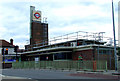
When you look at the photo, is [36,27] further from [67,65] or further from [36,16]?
[67,65]

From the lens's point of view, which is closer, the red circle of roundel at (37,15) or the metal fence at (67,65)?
the metal fence at (67,65)

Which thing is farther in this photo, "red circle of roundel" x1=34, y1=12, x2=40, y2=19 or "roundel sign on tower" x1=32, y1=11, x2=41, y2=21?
"red circle of roundel" x1=34, y1=12, x2=40, y2=19

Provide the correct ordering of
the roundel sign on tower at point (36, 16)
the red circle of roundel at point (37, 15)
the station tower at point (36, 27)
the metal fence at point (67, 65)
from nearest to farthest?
the metal fence at point (67, 65) → the station tower at point (36, 27) → the roundel sign on tower at point (36, 16) → the red circle of roundel at point (37, 15)

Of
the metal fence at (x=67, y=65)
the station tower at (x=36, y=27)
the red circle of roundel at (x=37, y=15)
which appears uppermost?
the red circle of roundel at (x=37, y=15)

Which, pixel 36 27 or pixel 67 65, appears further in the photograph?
pixel 36 27

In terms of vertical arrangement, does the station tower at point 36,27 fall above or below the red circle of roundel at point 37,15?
below

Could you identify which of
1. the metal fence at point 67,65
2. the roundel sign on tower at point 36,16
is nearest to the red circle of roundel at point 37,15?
the roundel sign on tower at point 36,16

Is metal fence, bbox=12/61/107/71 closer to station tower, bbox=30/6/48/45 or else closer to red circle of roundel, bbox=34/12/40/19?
station tower, bbox=30/6/48/45

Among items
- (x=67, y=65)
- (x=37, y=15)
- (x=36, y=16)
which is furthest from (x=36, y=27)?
(x=67, y=65)

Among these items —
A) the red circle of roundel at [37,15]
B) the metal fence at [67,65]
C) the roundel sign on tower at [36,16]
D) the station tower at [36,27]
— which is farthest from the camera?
the red circle of roundel at [37,15]

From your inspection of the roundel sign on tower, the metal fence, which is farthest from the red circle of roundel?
the metal fence

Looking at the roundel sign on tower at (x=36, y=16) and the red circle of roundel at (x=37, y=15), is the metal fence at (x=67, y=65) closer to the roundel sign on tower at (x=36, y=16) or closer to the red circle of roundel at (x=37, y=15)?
the roundel sign on tower at (x=36, y=16)

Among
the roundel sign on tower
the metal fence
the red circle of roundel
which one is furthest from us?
the red circle of roundel

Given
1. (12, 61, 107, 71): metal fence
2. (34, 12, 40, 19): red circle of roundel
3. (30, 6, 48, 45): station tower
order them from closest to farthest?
(12, 61, 107, 71): metal fence, (30, 6, 48, 45): station tower, (34, 12, 40, 19): red circle of roundel
